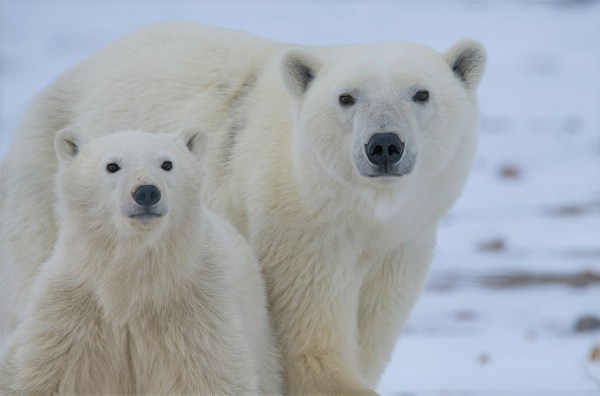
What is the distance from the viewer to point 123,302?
4.79 meters

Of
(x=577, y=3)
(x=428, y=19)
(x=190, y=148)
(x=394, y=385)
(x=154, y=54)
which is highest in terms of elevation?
(x=577, y=3)

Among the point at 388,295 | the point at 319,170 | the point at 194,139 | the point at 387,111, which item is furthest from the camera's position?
the point at 388,295

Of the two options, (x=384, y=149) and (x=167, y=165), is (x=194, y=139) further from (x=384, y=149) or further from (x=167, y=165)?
(x=384, y=149)

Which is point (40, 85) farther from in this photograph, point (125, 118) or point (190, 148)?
point (190, 148)

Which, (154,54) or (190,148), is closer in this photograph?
(190,148)

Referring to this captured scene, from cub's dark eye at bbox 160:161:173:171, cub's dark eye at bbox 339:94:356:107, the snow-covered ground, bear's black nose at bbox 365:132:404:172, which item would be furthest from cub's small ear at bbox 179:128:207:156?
the snow-covered ground

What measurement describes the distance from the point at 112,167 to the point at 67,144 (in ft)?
1.07

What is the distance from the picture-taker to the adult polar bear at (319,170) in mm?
5156

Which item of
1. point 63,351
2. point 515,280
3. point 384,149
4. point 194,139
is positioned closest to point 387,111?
point 384,149

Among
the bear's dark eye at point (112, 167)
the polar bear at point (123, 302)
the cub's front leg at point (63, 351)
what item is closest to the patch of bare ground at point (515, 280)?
the polar bear at point (123, 302)

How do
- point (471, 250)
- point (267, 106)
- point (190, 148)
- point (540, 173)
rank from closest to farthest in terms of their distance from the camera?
point (190, 148) < point (267, 106) < point (471, 250) < point (540, 173)

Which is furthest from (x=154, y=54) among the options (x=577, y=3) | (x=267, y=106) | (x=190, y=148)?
(x=577, y=3)

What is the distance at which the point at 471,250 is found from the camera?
35.8 feet

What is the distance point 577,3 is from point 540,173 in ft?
31.9
